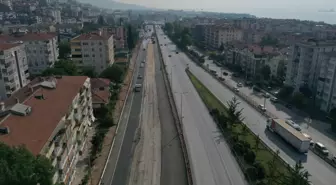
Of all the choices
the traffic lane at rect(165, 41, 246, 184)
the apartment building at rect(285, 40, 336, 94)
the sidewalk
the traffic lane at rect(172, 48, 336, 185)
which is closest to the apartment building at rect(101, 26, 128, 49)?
the sidewalk

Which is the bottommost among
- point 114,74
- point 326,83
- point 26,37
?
point 114,74

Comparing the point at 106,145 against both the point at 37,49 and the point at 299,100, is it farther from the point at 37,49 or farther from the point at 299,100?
the point at 37,49

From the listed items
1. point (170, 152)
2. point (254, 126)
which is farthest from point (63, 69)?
point (254, 126)

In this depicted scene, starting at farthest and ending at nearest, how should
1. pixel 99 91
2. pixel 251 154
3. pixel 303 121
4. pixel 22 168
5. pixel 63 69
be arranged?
pixel 63 69 < pixel 99 91 < pixel 303 121 < pixel 251 154 < pixel 22 168

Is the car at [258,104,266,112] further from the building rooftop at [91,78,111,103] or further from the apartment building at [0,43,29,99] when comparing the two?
the apartment building at [0,43,29,99]

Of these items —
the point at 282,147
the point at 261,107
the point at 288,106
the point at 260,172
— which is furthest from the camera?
the point at 288,106

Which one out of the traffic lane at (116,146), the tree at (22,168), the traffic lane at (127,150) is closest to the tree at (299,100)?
the traffic lane at (127,150)

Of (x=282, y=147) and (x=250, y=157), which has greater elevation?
(x=250, y=157)
